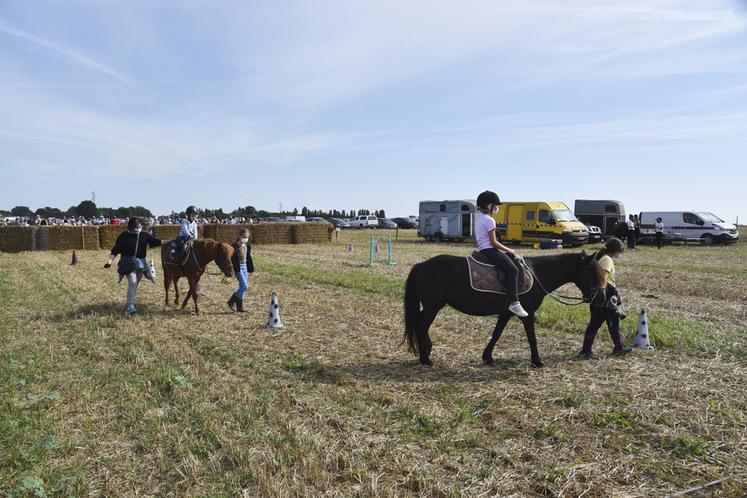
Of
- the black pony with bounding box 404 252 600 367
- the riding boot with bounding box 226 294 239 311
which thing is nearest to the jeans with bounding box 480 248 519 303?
the black pony with bounding box 404 252 600 367

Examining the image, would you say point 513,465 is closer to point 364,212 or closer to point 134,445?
point 134,445

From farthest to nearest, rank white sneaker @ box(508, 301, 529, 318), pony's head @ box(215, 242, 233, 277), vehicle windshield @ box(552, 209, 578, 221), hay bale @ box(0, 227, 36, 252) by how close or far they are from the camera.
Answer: vehicle windshield @ box(552, 209, 578, 221) → hay bale @ box(0, 227, 36, 252) → pony's head @ box(215, 242, 233, 277) → white sneaker @ box(508, 301, 529, 318)

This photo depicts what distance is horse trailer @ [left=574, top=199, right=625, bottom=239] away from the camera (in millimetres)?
35812

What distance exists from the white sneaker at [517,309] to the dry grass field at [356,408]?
83cm

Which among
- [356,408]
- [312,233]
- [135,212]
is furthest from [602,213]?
[135,212]

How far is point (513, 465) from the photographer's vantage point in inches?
182

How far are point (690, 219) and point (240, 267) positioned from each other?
31186 millimetres

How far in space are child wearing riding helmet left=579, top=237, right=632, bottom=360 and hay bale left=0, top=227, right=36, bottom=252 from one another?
30.2 m

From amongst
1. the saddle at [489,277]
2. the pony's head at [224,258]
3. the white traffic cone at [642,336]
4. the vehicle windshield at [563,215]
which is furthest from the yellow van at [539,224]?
the saddle at [489,277]

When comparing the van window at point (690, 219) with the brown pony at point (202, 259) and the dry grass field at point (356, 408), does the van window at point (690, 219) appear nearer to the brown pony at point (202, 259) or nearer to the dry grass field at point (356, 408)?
the dry grass field at point (356, 408)

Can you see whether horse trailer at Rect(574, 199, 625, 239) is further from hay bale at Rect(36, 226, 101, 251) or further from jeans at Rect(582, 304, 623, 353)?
hay bale at Rect(36, 226, 101, 251)

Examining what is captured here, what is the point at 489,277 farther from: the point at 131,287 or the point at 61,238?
the point at 61,238

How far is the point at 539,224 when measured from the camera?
31.3 m

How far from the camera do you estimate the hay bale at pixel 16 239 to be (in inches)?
A: 1107
